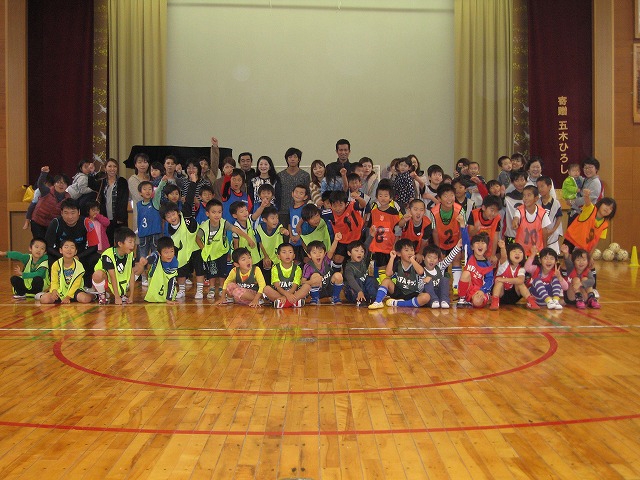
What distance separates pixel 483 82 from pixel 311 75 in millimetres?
2615

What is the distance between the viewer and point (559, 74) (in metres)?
11.3

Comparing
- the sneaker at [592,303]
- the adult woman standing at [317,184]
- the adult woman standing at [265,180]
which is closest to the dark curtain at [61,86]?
the adult woman standing at [265,180]

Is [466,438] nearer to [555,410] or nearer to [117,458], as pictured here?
[555,410]

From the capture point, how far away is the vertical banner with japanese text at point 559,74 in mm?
11320

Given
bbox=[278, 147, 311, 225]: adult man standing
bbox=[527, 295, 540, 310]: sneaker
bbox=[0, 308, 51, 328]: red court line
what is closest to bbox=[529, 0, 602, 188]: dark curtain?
bbox=[278, 147, 311, 225]: adult man standing

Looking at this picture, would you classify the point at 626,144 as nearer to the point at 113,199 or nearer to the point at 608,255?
the point at 608,255

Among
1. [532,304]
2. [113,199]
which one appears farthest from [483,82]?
[113,199]

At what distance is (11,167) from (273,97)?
3.92 m

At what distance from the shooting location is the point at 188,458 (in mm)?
2619

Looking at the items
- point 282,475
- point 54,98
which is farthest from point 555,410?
point 54,98

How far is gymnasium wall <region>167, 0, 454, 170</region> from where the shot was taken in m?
11.3

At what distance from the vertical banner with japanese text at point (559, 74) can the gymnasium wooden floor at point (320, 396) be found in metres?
6.22

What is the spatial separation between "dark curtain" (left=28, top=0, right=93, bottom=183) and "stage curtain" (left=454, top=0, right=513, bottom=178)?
5553mm

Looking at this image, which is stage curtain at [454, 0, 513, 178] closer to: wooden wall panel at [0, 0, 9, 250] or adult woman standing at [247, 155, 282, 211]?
adult woman standing at [247, 155, 282, 211]
